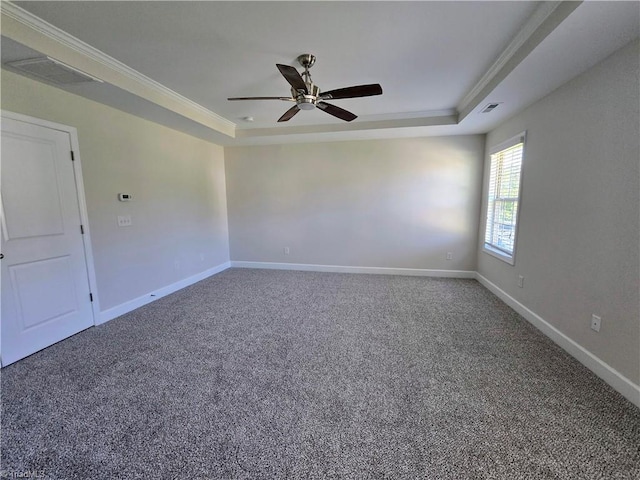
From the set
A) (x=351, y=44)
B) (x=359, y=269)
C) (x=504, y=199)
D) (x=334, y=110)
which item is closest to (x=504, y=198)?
(x=504, y=199)

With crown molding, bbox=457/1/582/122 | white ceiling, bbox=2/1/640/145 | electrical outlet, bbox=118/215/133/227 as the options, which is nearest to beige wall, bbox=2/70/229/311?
electrical outlet, bbox=118/215/133/227

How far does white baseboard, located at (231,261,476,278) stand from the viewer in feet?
15.0

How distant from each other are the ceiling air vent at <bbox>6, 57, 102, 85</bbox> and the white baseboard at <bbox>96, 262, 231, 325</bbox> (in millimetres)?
2375

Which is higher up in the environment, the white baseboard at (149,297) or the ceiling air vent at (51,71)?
the ceiling air vent at (51,71)

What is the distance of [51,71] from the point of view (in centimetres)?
214

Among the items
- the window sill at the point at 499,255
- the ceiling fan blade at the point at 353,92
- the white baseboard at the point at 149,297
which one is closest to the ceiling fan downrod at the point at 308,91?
the ceiling fan blade at the point at 353,92

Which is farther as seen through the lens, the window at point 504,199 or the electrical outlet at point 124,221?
the window at point 504,199

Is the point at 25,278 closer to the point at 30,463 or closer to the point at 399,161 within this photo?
the point at 30,463

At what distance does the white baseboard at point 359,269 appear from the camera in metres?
4.57

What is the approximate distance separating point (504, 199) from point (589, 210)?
1.56m

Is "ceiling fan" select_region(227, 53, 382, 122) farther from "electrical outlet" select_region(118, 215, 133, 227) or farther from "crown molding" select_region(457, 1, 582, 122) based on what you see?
"electrical outlet" select_region(118, 215, 133, 227)

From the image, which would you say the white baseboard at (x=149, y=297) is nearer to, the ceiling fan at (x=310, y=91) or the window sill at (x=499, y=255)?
the ceiling fan at (x=310, y=91)

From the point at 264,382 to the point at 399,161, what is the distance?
3.96m

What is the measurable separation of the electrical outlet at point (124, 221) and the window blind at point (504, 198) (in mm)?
4860
